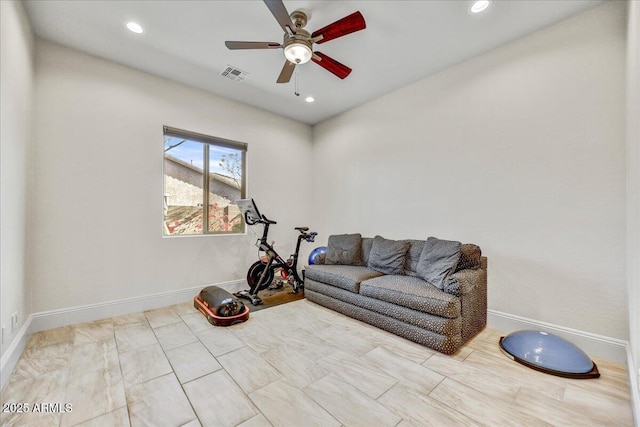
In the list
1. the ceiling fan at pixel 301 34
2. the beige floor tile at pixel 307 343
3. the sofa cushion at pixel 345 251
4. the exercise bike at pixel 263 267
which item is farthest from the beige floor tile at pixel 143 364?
the ceiling fan at pixel 301 34

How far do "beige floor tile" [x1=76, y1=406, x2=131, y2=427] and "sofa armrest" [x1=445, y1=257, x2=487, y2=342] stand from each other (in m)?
2.63

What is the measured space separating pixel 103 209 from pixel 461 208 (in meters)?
4.43

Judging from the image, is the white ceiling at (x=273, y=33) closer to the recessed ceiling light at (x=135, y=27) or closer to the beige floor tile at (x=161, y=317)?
the recessed ceiling light at (x=135, y=27)

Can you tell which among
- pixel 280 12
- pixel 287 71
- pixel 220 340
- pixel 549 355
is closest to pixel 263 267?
pixel 220 340

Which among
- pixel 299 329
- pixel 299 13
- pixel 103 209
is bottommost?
pixel 299 329

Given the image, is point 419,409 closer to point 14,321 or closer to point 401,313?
point 401,313

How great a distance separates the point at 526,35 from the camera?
2686mm

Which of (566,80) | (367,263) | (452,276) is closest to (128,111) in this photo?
(367,263)

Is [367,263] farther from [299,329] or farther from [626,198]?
[626,198]

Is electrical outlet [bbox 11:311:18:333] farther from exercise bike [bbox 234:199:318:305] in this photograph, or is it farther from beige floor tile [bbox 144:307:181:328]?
exercise bike [bbox 234:199:318:305]

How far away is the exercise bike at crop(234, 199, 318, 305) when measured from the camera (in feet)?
12.3

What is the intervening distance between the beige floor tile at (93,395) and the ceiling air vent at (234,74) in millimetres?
3457

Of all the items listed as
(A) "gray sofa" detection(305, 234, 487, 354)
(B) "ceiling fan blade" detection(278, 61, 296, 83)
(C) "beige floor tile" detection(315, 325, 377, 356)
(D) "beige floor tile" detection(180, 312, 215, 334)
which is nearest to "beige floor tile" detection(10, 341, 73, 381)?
(D) "beige floor tile" detection(180, 312, 215, 334)

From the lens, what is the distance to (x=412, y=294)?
2471 mm
